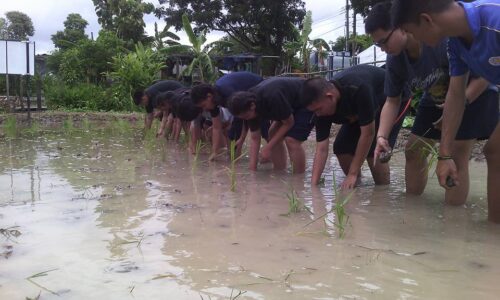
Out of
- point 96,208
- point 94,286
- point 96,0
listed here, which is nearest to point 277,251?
point 94,286

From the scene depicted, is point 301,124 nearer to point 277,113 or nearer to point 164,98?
point 277,113

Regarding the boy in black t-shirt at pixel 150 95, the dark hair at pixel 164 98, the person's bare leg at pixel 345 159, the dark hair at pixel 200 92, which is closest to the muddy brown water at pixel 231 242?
the person's bare leg at pixel 345 159

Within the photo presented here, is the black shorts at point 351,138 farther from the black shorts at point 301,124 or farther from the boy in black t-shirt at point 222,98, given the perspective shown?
the boy in black t-shirt at point 222,98

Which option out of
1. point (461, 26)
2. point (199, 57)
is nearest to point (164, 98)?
point (461, 26)

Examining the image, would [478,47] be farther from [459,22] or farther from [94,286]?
[94,286]

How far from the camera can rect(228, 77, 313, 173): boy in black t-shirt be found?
14.2 feet

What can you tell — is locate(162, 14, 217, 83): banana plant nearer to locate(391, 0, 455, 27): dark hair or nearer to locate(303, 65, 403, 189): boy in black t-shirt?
locate(303, 65, 403, 189): boy in black t-shirt

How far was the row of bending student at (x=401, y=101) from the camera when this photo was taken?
2.04 m

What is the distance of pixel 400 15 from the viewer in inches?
77.7

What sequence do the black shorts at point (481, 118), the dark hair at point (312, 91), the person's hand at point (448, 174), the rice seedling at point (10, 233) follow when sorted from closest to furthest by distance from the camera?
Result: the person's hand at point (448, 174) < the rice seedling at point (10, 233) < the black shorts at point (481, 118) < the dark hair at point (312, 91)

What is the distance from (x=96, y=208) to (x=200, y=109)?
2500 mm

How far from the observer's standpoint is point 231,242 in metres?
2.48

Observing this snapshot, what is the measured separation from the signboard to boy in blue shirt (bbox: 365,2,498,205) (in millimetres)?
10537

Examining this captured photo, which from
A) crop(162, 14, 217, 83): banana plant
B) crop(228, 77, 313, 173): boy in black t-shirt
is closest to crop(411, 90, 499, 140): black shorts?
crop(228, 77, 313, 173): boy in black t-shirt
